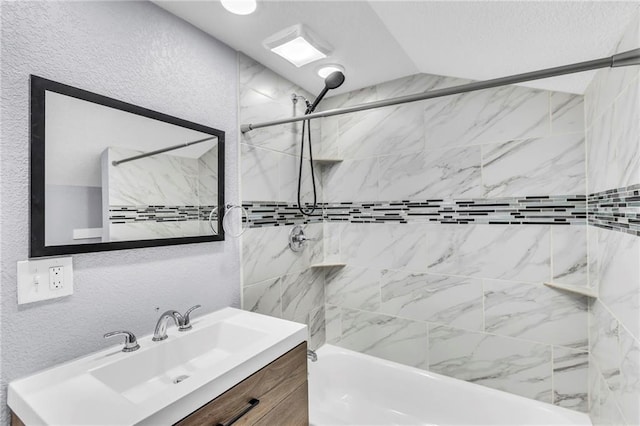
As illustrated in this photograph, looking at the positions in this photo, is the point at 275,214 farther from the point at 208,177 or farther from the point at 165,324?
the point at 165,324

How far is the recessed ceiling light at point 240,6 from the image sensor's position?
1344 mm

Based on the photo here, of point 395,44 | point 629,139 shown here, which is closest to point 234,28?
point 395,44

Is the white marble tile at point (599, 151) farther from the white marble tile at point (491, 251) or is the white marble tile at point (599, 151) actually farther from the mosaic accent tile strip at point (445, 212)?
the white marble tile at point (491, 251)

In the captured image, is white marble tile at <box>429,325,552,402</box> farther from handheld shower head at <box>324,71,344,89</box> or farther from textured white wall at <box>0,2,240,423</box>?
handheld shower head at <box>324,71,344,89</box>

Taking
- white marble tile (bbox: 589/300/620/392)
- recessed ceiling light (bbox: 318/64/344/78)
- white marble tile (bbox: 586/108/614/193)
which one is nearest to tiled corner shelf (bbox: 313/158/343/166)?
recessed ceiling light (bbox: 318/64/344/78)

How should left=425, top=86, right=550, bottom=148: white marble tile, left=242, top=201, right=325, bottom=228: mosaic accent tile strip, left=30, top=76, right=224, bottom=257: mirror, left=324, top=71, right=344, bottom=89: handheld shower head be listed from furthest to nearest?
left=242, top=201, right=325, bottom=228: mosaic accent tile strip
left=425, top=86, right=550, bottom=148: white marble tile
left=324, top=71, right=344, bottom=89: handheld shower head
left=30, top=76, right=224, bottom=257: mirror

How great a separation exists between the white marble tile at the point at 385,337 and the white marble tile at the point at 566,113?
1.43m

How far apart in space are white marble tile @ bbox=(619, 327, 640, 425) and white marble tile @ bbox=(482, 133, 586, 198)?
2.67 ft

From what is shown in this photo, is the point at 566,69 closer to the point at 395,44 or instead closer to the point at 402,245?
the point at 395,44

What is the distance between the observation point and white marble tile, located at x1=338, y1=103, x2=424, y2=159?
6.87 feet

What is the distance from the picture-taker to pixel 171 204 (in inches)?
55.4

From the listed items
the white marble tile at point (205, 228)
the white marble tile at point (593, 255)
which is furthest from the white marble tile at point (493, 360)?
the white marble tile at point (205, 228)

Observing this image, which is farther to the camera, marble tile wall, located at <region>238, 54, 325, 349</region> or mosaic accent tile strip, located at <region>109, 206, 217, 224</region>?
marble tile wall, located at <region>238, 54, 325, 349</region>

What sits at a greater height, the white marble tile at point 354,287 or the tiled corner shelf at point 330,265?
the tiled corner shelf at point 330,265
